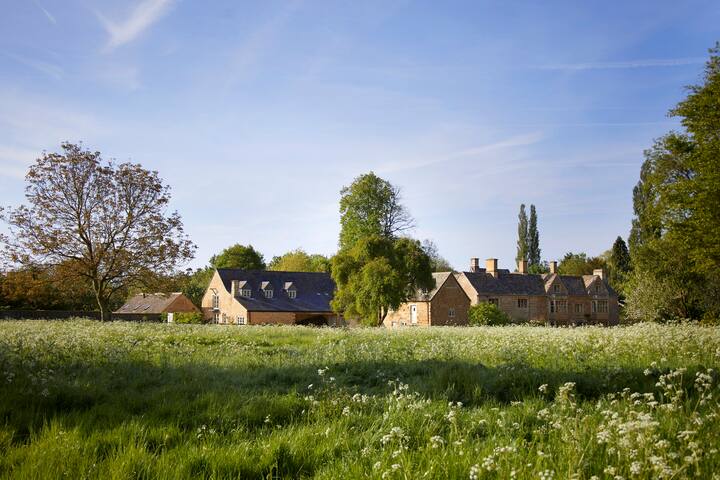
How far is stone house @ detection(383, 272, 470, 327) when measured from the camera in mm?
60691

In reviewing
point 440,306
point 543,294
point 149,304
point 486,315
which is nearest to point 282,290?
point 440,306

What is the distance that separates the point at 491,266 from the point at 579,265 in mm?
40086

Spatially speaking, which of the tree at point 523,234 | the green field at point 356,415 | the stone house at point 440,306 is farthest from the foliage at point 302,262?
the green field at point 356,415

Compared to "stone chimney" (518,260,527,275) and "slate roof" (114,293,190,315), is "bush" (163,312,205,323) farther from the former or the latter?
"stone chimney" (518,260,527,275)

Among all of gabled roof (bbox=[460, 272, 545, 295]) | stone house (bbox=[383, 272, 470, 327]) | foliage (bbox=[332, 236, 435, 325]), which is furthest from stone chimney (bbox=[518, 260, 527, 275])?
foliage (bbox=[332, 236, 435, 325])

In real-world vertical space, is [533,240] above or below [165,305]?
above

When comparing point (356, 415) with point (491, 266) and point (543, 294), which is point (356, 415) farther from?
point (543, 294)

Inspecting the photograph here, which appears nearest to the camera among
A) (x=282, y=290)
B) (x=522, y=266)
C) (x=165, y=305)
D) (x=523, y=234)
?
(x=282, y=290)

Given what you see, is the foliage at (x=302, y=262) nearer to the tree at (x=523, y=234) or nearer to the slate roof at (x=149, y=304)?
the slate roof at (x=149, y=304)

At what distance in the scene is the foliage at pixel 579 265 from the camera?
10225 centimetres

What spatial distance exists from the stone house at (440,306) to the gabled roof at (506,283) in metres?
3.09

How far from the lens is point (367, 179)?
63.3m

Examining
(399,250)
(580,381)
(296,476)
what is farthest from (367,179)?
(296,476)

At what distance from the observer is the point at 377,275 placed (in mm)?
43031
